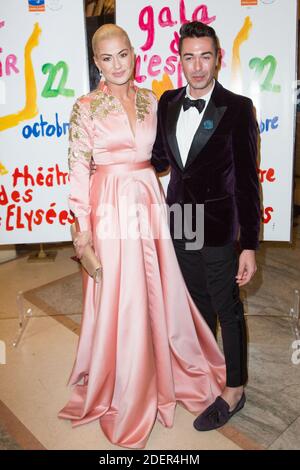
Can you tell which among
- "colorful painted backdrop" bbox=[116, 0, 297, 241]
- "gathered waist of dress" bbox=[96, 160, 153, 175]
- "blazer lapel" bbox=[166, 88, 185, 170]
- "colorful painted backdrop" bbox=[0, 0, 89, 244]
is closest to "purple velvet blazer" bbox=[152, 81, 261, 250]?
"blazer lapel" bbox=[166, 88, 185, 170]

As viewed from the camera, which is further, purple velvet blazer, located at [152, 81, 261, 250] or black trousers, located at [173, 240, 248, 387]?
black trousers, located at [173, 240, 248, 387]

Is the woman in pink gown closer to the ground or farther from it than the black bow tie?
closer to the ground

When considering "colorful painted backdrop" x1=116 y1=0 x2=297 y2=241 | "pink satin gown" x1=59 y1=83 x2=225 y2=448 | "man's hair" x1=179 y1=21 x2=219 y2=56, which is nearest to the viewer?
"man's hair" x1=179 y1=21 x2=219 y2=56

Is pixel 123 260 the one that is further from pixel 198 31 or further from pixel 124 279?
pixel 198 31

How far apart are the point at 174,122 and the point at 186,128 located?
51 millimetres

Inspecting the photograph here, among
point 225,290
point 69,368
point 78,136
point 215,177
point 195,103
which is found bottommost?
point 69,368

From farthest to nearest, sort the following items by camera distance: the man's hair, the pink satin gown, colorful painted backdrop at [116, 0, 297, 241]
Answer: colorful painted backdrop at [116, 0, 297, 241] → the pink satin gown → the man's hair

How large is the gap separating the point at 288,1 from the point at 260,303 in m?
1.66

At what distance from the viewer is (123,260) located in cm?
171

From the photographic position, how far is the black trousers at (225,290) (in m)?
1.72

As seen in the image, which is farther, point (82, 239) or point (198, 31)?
point (82, 239)

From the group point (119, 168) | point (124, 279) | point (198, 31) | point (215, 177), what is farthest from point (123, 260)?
point (198, 31)

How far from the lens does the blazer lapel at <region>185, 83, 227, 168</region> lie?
1575mm

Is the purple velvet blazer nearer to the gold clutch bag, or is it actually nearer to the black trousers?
the black trousers
